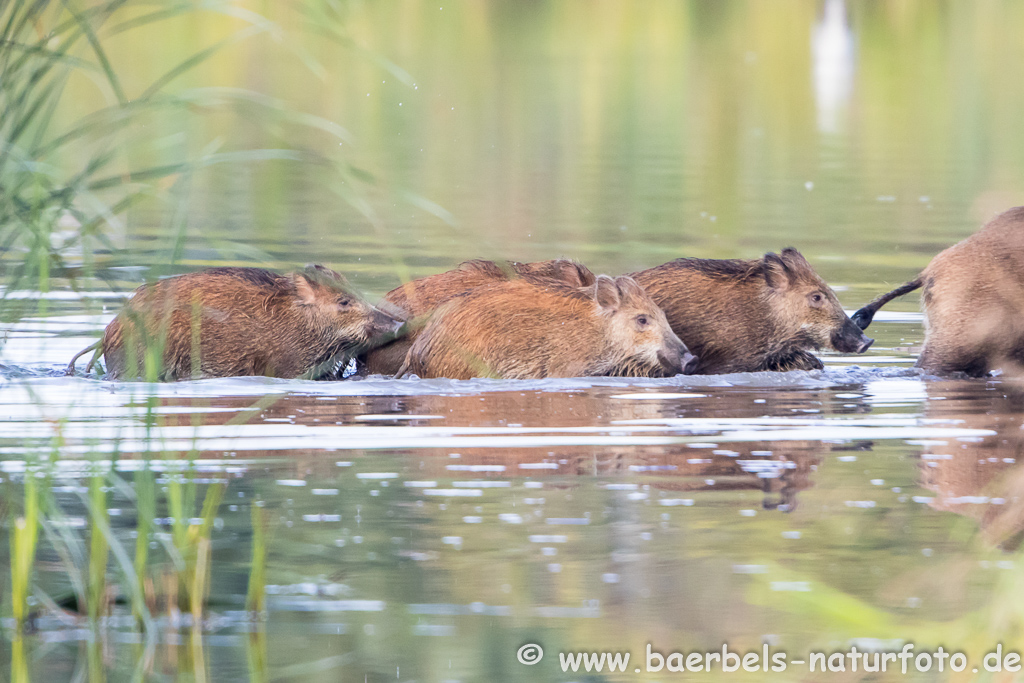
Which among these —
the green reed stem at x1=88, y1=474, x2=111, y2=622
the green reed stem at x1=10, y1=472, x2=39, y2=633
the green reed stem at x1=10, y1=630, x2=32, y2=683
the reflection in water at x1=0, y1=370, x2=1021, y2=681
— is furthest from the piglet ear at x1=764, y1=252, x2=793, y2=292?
the green reed stem at x1=10, y1=630, x2=32, y2=683

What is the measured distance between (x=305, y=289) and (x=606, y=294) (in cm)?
170

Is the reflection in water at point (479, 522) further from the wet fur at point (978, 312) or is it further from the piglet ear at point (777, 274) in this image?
the piglet ear at point (777, 274)

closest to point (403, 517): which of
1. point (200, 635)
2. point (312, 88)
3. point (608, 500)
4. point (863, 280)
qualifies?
point (608, 500)

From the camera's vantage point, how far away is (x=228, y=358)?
10.2 m

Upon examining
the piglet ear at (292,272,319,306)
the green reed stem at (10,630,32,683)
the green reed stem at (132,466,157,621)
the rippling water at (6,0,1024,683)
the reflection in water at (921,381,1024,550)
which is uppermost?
the green reed stem at (132,466,157,621)

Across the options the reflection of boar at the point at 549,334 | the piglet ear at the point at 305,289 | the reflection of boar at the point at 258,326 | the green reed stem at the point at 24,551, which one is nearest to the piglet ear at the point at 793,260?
the reflection of boar at the point at 549,334

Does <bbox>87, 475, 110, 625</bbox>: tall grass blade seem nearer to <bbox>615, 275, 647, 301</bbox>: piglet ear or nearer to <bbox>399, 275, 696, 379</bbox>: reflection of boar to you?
<bbox>399, 275, 696, 379</bbox>: reflection of boar

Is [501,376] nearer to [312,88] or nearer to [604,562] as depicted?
[604,562]

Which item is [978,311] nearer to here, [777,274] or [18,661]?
[777,274]

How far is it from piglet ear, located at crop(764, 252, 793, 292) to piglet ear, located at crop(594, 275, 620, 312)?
106 cm

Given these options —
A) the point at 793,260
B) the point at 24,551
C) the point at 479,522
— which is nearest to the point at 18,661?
the point at 24,551

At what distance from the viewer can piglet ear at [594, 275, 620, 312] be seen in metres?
10.7

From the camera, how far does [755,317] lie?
11.1 m

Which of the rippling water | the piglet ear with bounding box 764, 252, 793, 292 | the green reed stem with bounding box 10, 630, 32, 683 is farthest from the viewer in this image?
the piglet ear with bounding box 764, 252, 793, 292
